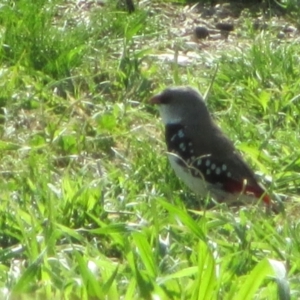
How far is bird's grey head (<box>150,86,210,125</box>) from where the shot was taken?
687 centimetres

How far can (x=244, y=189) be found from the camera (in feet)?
20.6

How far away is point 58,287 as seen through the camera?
15.4 feet

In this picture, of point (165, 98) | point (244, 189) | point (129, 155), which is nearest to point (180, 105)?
point (165, 98)

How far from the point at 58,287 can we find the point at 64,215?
107 cm

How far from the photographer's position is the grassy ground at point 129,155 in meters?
4.79

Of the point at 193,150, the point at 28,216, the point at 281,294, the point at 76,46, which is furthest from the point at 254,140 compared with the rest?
the point at 281,294

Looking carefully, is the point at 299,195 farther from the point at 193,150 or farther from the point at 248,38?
the point at 248,38

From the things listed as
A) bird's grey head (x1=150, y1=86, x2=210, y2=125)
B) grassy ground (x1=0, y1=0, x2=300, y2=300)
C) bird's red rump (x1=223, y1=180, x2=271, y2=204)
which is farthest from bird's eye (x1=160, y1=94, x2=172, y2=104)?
bird's red rump (x1=223, y1=180, x2=271, y2=204)

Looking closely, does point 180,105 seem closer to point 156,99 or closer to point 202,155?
point 156,99

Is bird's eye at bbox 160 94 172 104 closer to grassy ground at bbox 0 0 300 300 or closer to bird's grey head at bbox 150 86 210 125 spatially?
bird's grey head at bbox 150 86 210 125

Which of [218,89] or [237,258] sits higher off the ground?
[237,258]

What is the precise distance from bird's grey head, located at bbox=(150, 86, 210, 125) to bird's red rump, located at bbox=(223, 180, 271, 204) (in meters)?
0.59

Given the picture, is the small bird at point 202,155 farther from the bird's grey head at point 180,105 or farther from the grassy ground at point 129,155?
the grassy ground at point 129,155

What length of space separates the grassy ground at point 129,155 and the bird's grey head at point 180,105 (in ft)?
0.84
